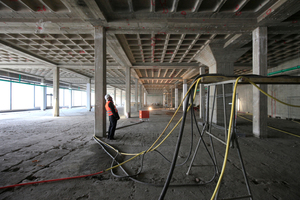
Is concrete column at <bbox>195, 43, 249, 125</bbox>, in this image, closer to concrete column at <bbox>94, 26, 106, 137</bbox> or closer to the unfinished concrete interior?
the unfinished concrete interior

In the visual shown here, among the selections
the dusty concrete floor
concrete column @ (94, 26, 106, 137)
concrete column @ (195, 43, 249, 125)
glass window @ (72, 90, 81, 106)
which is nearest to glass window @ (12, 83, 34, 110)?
glass window @ (72, 90, 81, 106)

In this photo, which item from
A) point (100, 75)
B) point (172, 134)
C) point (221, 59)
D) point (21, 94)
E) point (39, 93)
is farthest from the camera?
point (39, 93)

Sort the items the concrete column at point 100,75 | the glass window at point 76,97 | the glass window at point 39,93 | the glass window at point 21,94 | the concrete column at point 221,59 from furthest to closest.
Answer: the glass window at point 76,97
the glass window at point 39,93
the glass window at point 21,94
the concrete column at point 221,59
the concrete column at point 100,75

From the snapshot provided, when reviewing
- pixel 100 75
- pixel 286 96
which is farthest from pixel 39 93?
pixel 286 96

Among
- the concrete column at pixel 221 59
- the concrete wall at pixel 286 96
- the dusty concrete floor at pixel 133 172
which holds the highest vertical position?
the concrete column at pixel 221 59

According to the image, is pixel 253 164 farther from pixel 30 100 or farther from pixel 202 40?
pixel 30 100

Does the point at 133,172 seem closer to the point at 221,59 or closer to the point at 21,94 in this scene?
the point at 221,59

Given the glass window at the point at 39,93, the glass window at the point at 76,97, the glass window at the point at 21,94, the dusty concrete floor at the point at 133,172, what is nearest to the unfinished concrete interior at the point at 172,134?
the dusty concrete floor at the point at 133,172

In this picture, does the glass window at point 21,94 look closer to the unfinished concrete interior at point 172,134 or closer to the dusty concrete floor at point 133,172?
the unfinished concrete interior at point 172,134

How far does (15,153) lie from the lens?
4305 mm

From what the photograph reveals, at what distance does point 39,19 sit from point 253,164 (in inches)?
404

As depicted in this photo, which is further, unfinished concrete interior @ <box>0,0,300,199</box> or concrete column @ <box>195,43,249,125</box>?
concrete column @ <box>195,43,249,125</box>

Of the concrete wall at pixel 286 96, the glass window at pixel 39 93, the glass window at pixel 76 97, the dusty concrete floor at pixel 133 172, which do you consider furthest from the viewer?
the glass window at pixel 76 97

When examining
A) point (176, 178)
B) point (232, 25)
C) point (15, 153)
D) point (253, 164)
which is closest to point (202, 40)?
point (232, 25)
